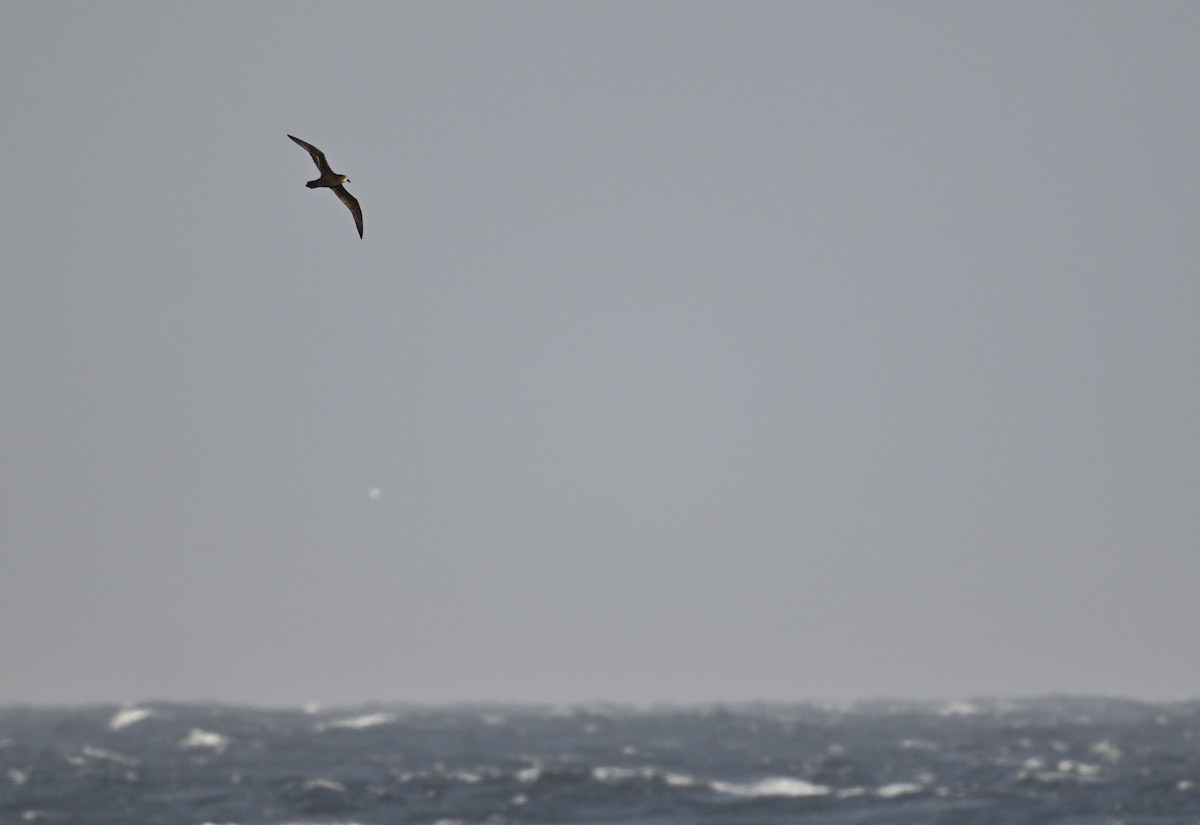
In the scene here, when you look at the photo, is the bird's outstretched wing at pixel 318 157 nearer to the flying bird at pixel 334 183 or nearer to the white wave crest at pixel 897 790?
the flying bird at pixel 334 183

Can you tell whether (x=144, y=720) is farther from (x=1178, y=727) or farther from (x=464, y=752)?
(x=1178, y=727)

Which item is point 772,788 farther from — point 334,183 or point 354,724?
point 354,724

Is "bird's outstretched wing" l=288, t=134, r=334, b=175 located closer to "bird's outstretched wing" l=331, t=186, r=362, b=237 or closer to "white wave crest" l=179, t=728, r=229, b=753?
"bird's outstretched wing" l=331, t=186, r=362, b=237

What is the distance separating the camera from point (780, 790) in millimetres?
59531

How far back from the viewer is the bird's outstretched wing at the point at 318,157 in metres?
25.7

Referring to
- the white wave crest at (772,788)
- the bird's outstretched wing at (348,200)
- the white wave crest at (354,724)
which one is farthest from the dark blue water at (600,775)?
the bird's outstretched wing at (348,200)

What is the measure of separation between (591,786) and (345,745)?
27510 millimetres

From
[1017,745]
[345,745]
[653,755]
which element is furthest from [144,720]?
[1017,745]

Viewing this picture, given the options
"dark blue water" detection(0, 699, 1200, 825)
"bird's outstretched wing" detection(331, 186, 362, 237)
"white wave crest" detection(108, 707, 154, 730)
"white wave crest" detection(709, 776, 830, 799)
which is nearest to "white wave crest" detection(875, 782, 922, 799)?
"dark blue water" detection(0, 699, 1200, 825)

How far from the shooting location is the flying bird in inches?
1040

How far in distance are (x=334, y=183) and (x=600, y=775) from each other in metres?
40.8

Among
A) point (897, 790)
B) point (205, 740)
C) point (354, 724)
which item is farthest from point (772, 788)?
point (354, 724)

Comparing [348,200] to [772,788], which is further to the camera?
[772,788]

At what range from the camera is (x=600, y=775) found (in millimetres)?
63844
